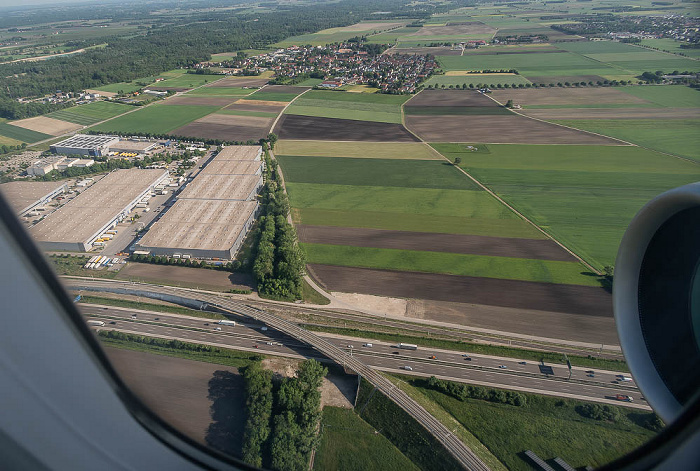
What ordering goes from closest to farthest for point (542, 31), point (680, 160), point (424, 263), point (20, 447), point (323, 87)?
point (20, 447) < point (424, 263) < point (680, 160) < point (323, 87) < point (542, 31)

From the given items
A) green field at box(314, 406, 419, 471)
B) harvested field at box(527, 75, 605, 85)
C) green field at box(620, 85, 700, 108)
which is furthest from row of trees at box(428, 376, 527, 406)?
harvested field at box(527, 75, 605, 85)

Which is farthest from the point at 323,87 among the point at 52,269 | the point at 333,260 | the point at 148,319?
the point at 52,269

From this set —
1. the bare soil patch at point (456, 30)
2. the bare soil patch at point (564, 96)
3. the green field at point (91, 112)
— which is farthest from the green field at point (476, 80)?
the bare soil patch at point (456, 30)

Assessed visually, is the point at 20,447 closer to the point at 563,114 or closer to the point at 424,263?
the point at 424,263

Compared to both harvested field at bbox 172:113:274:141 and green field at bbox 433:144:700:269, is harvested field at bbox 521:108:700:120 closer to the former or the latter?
green field at bbox 433:144:700:269

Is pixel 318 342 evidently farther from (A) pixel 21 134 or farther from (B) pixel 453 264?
(A) pixel 21 134

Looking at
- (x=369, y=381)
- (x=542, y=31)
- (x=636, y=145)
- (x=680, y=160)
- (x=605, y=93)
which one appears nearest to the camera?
(x=369, y=381)


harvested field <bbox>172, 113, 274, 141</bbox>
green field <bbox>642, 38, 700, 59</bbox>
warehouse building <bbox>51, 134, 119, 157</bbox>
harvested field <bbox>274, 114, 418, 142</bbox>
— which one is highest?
green field <bbox>642, 38, 700, 59</bbox>
